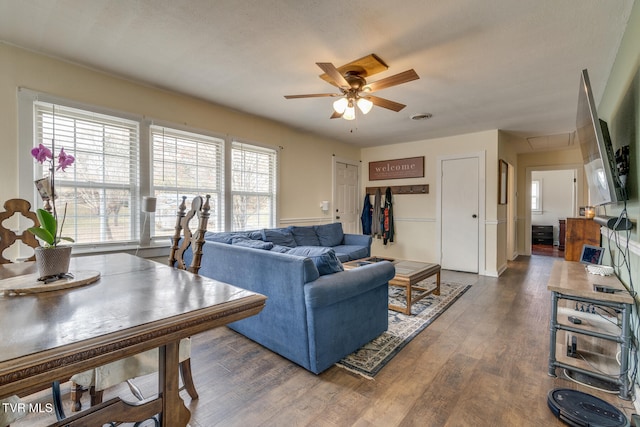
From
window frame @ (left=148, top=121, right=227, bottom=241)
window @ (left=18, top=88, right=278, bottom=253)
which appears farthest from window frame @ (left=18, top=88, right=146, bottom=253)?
window frame @ (left=148, top=121, right=227, bottom=241)

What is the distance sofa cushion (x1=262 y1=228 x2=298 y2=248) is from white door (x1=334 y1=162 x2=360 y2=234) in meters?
1.71

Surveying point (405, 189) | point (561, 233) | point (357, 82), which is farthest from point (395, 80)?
point (561, 233)

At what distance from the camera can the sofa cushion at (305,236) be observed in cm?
421

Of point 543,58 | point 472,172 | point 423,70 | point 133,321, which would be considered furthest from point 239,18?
point 472,172

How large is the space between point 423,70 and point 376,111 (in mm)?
1187

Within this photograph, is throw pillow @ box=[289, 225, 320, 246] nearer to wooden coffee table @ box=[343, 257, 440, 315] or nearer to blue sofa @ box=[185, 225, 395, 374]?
wooden coffee table @ box=[343, 257, 440, 315]

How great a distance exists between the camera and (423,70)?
2.68 meters

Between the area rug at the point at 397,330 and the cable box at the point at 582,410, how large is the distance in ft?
3.15

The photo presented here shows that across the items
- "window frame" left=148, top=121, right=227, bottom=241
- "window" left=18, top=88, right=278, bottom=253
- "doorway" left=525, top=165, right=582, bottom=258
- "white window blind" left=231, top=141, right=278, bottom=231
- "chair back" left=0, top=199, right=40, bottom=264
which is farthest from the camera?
"doorway" left=525, top=165, right=582, bottom=258

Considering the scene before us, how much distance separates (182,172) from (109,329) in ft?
9.72

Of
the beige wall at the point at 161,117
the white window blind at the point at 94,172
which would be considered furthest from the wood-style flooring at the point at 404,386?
the beige wall at the point at 161,117

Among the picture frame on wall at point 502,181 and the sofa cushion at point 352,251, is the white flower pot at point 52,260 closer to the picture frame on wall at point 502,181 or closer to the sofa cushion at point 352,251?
the sofa cushion at point 352,251

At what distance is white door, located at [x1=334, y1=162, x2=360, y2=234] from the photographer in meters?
5.63

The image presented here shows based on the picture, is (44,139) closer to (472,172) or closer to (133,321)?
(133,321)
